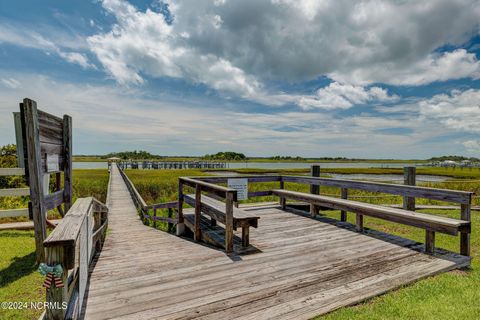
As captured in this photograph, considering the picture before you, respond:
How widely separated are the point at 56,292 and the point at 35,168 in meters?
3.01

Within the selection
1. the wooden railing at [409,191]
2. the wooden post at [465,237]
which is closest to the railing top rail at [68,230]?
the wooden railing at [409,191]

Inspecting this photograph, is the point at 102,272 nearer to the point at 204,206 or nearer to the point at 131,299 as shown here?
the point at 131,299

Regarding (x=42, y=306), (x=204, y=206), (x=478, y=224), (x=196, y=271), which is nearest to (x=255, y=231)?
(x=204, y=206)

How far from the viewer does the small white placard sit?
15.8 ft

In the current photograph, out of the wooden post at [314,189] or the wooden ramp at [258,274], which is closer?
the wooden ramp at [258,274]

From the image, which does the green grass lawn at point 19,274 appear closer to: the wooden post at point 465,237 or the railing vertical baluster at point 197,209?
the railing vertical baluster at point 197,209

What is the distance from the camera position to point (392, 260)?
170 inches

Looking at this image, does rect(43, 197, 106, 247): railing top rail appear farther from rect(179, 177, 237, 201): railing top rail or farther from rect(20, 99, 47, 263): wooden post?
rect(179, 177, 237, 201): railing top rail

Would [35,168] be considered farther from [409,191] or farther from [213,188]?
[409,191]

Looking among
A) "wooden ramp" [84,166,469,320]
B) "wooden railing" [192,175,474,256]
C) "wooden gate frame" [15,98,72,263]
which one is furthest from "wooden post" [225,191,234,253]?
"wooden gate frame" [15,98,72,263]

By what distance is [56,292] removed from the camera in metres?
2.11

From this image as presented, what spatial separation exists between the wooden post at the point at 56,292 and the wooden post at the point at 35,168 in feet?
9.41

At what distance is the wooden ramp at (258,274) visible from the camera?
9.64 feet

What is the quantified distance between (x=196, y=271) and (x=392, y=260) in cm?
316
